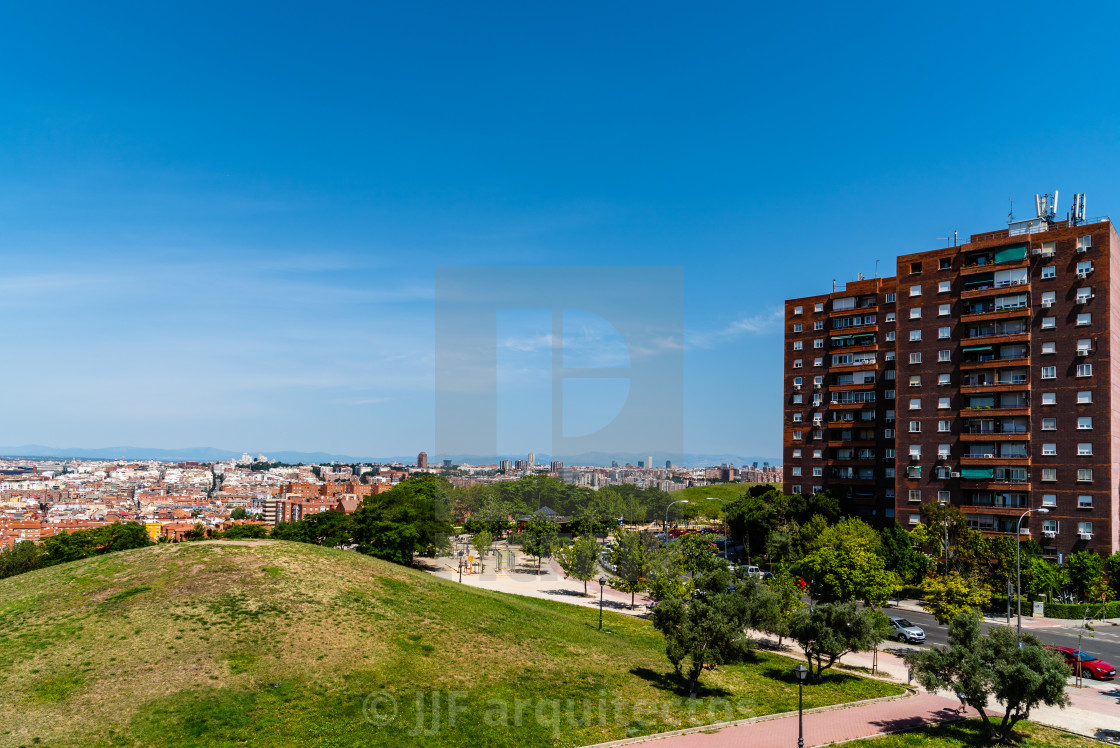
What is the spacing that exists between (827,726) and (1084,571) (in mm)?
45615

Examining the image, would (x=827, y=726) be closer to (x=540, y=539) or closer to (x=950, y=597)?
(x=950, y=597)

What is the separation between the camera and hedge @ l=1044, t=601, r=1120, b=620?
54.2m

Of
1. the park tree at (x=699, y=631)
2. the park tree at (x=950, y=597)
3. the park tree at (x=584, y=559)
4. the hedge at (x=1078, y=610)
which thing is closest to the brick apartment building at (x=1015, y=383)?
the hedge at (x=1078, y=610)

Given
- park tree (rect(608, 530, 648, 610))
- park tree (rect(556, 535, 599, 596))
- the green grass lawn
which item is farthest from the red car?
park tree (rect(556, 535, 599, 596))

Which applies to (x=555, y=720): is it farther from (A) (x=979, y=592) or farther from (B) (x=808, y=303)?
(B) (x=808, y=303)

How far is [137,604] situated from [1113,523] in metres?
80.8

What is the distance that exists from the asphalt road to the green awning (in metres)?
36.4

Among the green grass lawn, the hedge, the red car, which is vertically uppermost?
the green grass lawn

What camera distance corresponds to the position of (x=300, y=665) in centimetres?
2994

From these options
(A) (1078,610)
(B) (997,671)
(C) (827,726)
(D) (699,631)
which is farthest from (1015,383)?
(D) (699,631)

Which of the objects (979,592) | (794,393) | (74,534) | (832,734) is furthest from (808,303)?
(74,534)

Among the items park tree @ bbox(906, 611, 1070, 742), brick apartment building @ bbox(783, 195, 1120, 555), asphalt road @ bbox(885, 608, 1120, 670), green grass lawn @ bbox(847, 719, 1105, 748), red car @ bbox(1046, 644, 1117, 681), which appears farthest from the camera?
brick apartment building @ bbox(783, 195, 1120, 555)

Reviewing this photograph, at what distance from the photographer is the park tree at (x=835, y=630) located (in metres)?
34.2

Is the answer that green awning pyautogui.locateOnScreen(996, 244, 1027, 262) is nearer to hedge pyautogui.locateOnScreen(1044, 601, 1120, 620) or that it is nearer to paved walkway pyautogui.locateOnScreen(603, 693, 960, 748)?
hedge pyautogui.locateOnScreen(1044, 601, 1120, 620)
